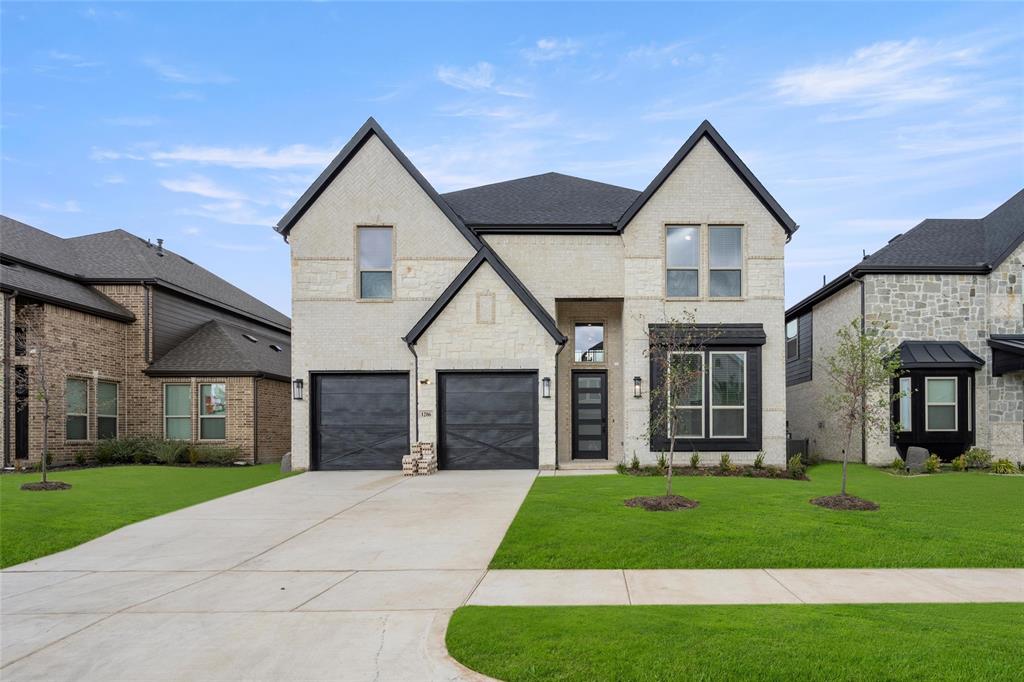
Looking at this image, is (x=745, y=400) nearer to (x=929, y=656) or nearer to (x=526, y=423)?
(x=526, y=423)

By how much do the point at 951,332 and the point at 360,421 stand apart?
1744cm

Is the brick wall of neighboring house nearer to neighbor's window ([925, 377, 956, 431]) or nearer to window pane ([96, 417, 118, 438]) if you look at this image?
window pane ([96, 417, 118, 438])

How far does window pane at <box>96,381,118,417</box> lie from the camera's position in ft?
63.5

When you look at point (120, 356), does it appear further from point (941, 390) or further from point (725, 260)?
point (941, 390)

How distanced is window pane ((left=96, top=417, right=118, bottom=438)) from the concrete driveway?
33.3 ft

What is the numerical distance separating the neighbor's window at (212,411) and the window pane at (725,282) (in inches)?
623

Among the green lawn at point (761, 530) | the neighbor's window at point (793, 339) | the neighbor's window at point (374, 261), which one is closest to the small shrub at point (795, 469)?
the green lawn at point (761, 530)

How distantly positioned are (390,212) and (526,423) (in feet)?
22.3

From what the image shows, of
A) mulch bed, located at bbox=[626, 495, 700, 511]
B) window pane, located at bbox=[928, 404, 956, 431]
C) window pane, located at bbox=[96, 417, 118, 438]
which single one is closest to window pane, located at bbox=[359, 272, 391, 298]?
mulch bed, located at bbox=[626, 495, 700, 511]

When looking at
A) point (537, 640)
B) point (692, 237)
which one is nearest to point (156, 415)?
point (692, 237)

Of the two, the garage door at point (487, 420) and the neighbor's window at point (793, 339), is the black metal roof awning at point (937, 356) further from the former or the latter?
the garage door at point (487, 420)

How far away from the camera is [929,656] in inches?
190

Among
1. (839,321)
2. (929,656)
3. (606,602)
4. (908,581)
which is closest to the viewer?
(929,656)

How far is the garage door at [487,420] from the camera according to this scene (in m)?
16.4
